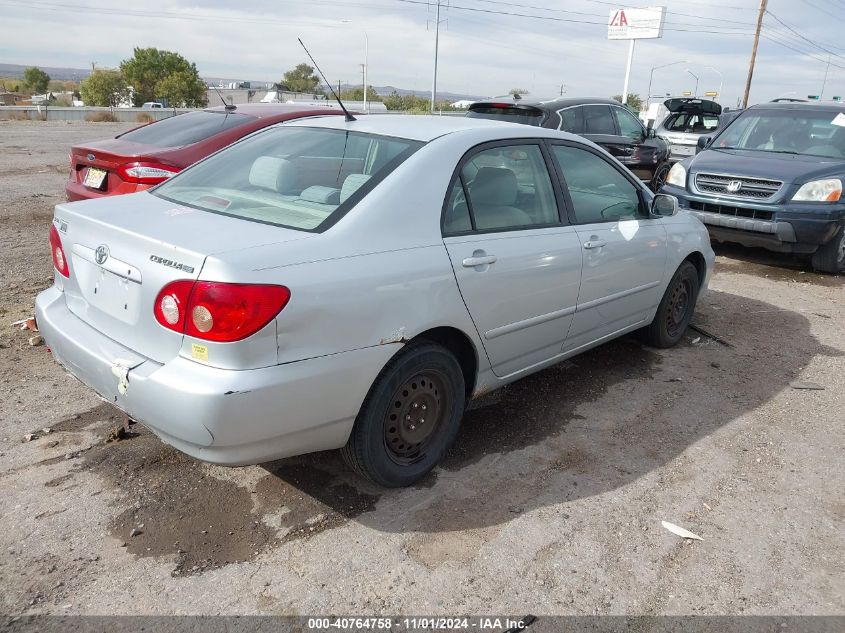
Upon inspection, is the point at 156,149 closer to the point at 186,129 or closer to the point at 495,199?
the point at 186,129

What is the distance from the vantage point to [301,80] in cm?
9731

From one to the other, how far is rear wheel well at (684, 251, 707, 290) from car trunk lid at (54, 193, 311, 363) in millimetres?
3560

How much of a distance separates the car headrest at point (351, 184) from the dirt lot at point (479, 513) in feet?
4.49

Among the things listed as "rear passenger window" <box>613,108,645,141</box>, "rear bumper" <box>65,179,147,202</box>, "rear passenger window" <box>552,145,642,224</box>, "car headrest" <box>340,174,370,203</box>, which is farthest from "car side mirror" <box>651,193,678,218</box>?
"rear passenger window" <box>613,108,645,141</box>

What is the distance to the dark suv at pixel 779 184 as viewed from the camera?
295 inches

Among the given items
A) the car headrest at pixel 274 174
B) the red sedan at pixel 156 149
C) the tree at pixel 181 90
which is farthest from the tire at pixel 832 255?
the tree at pixel 181 90

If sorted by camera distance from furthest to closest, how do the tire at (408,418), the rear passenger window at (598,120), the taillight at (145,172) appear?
the rear passenger window at (598,120), the taillight at (145,172), the tire at (408,418)

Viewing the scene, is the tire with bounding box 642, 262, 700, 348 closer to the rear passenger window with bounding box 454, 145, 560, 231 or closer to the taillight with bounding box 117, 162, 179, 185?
the rear passenger window with bounding box 454, 145, 560, 231

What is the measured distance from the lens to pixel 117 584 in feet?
8.29

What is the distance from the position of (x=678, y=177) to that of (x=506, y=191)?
19.6ft

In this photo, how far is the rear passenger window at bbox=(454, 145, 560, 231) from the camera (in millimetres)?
3311

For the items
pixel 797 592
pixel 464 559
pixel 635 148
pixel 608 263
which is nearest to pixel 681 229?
pixel 608 263

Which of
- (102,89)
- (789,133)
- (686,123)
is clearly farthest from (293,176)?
(102,89)

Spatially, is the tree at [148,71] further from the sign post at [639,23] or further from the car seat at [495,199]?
the car seat at [495,199]
